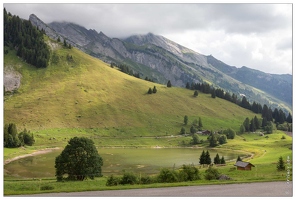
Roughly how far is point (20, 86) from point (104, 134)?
251 feet

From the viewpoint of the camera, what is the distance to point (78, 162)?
2061 inches

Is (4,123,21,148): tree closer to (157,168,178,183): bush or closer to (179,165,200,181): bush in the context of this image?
(157,168,178,183): bush

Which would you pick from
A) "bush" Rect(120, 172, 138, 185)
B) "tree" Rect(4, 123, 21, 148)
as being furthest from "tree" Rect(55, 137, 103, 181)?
"tree" Rect(4, 123, 21, 148)

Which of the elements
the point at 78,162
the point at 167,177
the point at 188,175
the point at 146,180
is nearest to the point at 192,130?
the point at 78,162

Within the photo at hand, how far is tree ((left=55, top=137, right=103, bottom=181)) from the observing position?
5109 centimetres

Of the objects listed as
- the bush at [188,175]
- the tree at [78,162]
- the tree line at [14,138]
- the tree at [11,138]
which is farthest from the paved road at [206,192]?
the tree line at [14,138]

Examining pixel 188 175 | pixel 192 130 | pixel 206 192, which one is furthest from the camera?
pixel 192 130

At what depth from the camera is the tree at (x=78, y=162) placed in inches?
2012

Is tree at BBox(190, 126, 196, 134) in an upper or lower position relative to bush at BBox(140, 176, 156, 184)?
upper

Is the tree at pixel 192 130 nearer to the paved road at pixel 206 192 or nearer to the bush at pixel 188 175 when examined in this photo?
the bush at pixel 188 175

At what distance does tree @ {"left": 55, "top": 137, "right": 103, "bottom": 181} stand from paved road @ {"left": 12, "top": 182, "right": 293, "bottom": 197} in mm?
22838

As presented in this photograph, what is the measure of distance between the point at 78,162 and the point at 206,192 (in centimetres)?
3019

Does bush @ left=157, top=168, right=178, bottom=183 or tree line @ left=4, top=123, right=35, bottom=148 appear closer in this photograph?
bush @ left=157, top=168, right=178, bottom=183

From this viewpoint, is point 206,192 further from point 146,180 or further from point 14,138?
point 14,138
